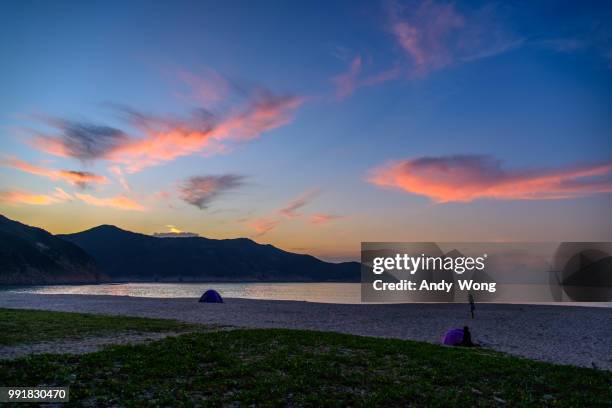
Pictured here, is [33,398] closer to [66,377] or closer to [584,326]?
[66,377]

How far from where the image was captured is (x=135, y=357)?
67.3 feet

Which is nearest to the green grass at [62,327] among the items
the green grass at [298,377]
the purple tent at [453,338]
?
the green grass at [298,377]

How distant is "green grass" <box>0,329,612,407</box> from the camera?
1593 cm

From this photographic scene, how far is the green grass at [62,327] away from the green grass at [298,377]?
887 cm

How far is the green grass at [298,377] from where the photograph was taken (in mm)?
15930

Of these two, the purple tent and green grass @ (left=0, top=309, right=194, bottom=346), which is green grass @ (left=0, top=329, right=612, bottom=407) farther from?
green grass @ (left=0, top=309, right=194, bottom=346)

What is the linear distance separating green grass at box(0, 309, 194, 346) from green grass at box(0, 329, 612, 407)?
887 cm

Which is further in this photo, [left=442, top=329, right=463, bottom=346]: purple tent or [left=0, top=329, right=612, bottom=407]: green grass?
[left=442, top=329, right=463, bottom=346]: purple tent

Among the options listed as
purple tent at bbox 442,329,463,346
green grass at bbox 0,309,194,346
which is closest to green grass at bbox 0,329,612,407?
purple tent at bbox 442,329,463,346

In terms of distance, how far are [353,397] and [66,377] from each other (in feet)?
35.7

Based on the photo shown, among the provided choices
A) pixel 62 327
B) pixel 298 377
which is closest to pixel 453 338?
pixel 298 377

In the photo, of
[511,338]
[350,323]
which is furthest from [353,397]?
→ [350,323]

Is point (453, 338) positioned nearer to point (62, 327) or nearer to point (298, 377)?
point (298, 377)

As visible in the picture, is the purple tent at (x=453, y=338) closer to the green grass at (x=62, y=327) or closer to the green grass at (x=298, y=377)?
the green grass at (x=298, y=377)
